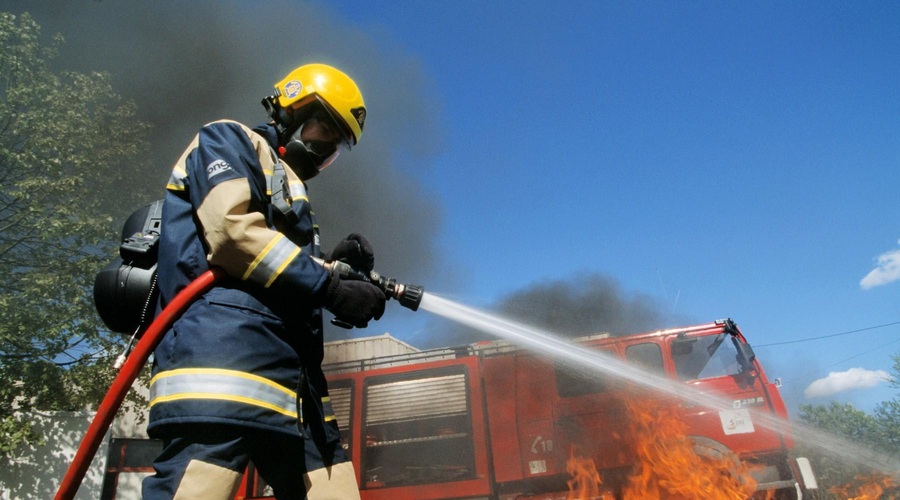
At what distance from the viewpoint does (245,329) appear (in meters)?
1.33

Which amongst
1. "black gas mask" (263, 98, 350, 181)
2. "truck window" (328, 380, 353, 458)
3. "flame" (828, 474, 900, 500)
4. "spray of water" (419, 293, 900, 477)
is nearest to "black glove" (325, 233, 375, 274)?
"black gas mask" (263, 98, 350, 181)

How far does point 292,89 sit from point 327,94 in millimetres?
142

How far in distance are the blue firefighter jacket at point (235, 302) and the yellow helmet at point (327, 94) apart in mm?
420

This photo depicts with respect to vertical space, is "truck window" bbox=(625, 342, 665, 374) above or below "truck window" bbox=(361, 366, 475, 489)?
above

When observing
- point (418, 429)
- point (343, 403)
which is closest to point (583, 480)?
point (418, 429)

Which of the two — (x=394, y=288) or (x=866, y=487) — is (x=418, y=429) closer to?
(x=394, y=288)

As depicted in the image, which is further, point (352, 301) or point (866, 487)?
point (866, 487)

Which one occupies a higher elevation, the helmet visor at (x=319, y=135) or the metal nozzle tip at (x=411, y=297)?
the helmet visor at (x=319, y=135)

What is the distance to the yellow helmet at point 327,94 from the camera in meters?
1.95

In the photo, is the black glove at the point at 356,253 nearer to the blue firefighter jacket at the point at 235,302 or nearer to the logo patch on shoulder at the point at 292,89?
the blue firefighter jacket at the point at 235,302

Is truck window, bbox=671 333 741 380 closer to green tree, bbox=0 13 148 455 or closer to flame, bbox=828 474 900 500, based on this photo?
flame, bbox=828 474 900 500

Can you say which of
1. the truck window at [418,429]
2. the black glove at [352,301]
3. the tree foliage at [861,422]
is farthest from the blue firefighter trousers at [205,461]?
the tree foliage at [861,422]

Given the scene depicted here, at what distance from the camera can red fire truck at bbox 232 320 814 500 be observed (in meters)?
6.16

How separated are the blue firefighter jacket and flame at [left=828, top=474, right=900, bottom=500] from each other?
27.0 ft
